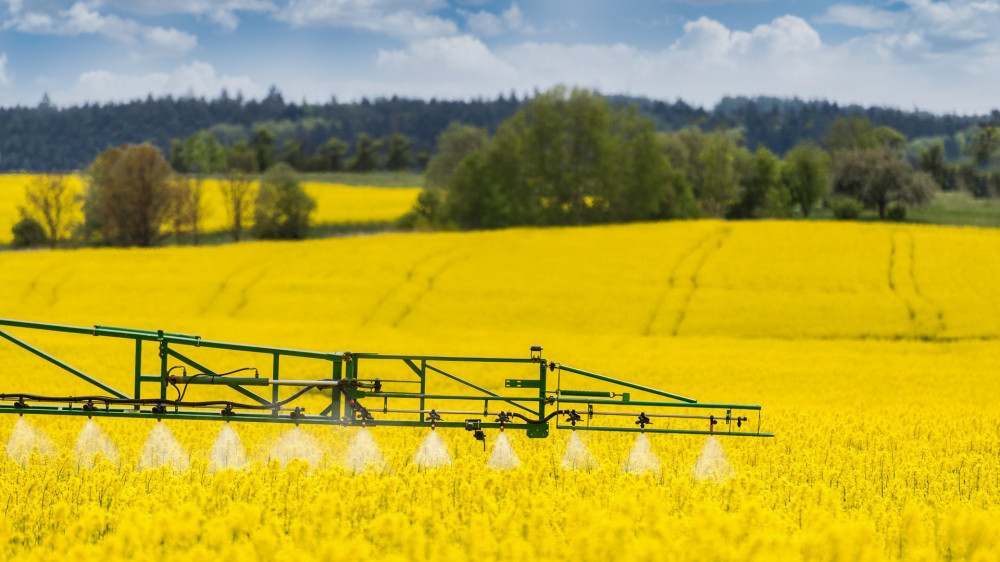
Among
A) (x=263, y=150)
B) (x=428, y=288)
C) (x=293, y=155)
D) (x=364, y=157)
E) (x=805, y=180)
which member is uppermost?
(x=263, y=150)

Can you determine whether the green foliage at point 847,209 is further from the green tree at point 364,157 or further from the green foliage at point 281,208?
the green tree at point 364,157

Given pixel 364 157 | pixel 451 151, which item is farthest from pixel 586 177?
pixel 364 157

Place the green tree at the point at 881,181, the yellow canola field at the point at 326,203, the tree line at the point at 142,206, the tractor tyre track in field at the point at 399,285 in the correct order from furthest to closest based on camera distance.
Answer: the yellow canola field at the point at 326,203 < the green tree at the point at 881,181 < the tree line at the point at 142,206 < the tractor tyre track in field at the point at 399,285

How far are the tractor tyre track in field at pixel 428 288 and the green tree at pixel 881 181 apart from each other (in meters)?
44.1

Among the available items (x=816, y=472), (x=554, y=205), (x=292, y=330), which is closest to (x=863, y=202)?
(x=554, y=205)

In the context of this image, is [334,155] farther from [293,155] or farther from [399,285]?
[399,285]

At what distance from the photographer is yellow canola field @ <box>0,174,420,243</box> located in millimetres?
83000

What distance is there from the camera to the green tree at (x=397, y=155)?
534 feet

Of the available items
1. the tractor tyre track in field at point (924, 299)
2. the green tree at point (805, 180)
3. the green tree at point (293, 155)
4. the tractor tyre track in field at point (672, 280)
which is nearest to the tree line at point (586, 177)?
the green tree at point (805, 180)

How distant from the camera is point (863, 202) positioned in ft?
249

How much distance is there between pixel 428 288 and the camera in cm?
3738

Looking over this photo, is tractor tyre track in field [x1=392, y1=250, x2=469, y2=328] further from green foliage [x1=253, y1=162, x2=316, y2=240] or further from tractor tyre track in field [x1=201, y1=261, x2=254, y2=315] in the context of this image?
green foliage [x1=253, y1=162, x2=316, y2=240]

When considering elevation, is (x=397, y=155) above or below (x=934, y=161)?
below

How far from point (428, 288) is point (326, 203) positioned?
2543 inches
